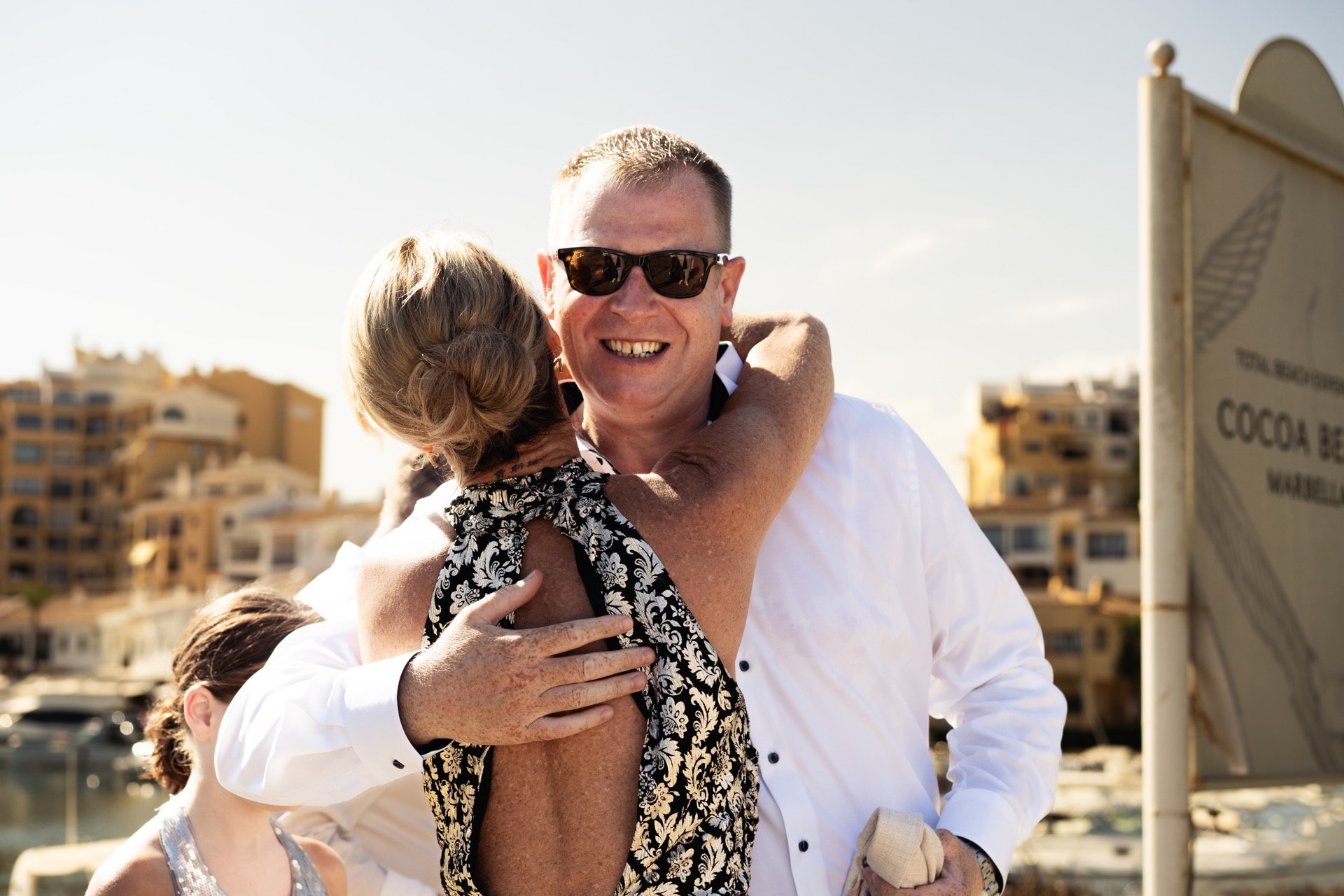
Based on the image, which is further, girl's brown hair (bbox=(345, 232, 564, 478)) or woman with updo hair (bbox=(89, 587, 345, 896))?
woman with updo hair (bbox=(89, 587, 345, 896))

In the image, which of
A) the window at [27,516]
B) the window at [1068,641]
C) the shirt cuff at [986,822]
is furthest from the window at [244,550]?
the shirt cuff at [986,822]

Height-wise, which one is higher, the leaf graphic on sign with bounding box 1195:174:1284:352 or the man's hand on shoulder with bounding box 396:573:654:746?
the leaf graphic on sign with bounding box 1195:174:1284:352

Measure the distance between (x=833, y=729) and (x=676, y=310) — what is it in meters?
0.89

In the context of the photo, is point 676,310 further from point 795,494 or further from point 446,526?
point 446,526

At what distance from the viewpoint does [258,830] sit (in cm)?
274

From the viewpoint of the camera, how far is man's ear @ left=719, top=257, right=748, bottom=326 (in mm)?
2588

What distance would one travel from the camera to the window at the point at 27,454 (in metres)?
71.9

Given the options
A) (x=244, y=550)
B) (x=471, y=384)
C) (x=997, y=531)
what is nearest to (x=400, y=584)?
(x=471, y=384)

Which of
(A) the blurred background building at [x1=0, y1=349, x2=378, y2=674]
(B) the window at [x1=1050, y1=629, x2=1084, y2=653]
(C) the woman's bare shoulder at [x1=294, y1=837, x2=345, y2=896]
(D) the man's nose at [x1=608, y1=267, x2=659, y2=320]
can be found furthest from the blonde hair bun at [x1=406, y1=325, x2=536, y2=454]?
(A) the blurred background building at [x1=0, y1=349, x2=378, y2=674]

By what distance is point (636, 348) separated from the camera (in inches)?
95.0

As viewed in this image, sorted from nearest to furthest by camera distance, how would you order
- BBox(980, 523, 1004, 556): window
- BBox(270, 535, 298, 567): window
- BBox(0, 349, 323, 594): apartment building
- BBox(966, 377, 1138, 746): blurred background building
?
1. BBox(966, 377, 1138, 746): blurred background building
2. BBox(270, 535, 298, 567): window
3. BBox(980, 523, 1004, 556): window
4. BBox(0, 349, 323, 594): apartment building

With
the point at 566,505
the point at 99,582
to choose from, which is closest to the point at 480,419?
the point at 566,505

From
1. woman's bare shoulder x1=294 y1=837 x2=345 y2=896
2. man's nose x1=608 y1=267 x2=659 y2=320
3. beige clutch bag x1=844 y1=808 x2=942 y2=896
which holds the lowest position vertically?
woman's bare shoulder x1=294 y1=837 x2=345 y2=896

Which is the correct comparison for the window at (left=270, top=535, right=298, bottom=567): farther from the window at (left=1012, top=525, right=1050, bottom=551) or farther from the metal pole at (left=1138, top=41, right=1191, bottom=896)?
the metal pole at (left=1138, top=41, right=1191, bottom=896)
